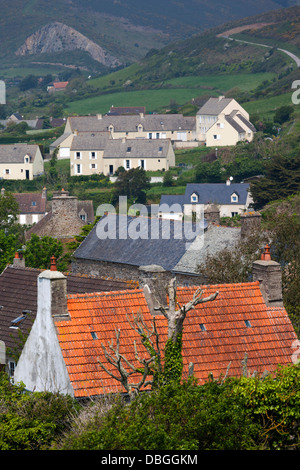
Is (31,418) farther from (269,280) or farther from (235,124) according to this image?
(235,124)

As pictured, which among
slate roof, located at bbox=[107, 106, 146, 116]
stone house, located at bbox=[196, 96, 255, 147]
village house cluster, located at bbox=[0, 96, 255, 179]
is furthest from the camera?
slate roof, located at bbox=[107, 106, 146, 116]

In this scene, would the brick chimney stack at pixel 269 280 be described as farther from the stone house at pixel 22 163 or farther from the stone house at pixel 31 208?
the stone house at pixel 22 163

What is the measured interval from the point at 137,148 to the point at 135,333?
10207 centimetres

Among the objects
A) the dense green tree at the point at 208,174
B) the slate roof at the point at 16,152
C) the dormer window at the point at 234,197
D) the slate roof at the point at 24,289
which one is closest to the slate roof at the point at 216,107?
the slate roof at the point at 16,152

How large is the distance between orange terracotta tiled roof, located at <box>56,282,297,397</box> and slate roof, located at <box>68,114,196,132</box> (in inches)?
4713

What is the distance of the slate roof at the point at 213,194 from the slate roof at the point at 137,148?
25181 mm

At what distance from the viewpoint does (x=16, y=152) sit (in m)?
124

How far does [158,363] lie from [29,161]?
348 feet

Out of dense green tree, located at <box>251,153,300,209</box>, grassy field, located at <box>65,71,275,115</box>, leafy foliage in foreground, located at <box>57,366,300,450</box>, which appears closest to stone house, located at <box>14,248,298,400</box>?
leafy foliage in foreground, located at <box>57,366,300,450</box>

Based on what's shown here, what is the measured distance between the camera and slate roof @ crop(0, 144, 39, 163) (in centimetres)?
12281

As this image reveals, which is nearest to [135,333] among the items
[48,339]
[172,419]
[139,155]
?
[48,339]

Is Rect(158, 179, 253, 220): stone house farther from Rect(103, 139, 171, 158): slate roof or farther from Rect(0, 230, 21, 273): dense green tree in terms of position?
Rect(0, 230, 21, 273): dense green tree
